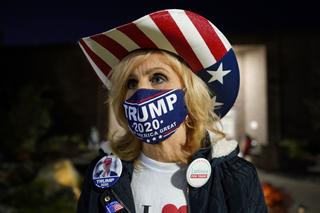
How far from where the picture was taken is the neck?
1767 mm

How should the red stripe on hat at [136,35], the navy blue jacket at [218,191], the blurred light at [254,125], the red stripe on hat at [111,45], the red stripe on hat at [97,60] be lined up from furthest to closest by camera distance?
the blurred light at [254,125] < the red stripe on hat at [97,60] < the red stripe on hat at [111,45] < the red stripe on hat at [136,35] < the navy blue jacket at [218,191]

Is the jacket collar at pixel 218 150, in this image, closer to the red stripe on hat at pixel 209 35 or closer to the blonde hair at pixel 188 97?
the blonde hair at pixel 188 97

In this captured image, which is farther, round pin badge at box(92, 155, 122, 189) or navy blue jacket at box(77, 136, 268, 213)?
round pin badge at box(92, 155, 122, 189)

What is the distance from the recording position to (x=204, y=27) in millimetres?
1697

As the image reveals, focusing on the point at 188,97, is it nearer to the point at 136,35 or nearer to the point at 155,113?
the point at 155,113

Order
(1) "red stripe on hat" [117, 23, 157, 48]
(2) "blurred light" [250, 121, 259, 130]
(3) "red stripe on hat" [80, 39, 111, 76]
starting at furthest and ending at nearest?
(2) "blurred light" [250, 121, 259, 130], (3) "red stripe on hat" [80, 39, 111, 76], (1) "red stripe on hat" [117, 23, 157, 48]

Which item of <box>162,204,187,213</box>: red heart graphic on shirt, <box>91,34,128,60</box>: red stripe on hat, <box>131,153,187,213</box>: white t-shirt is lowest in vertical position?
<box>162,204,187,213</box>: red heart graphic on shirt

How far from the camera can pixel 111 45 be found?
1812 millimetres

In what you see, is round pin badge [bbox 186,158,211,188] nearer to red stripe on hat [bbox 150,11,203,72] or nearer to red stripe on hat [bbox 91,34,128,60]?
red stripe on hat [bbox 150,11,203,72]

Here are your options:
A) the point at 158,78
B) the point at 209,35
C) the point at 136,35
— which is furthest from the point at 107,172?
the point at 209,35

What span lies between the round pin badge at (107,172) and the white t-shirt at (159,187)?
0.29 feet

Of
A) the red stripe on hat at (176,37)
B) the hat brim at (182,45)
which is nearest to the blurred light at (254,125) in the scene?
the hat brim at (182,45)

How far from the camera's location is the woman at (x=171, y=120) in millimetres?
1610

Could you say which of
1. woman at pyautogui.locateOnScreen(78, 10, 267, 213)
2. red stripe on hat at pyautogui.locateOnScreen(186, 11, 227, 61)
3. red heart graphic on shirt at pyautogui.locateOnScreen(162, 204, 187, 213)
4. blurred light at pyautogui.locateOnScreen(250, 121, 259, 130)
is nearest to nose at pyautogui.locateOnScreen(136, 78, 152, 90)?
woman at pyautogui.locateOnScreen(78, 10, 267, 213)
